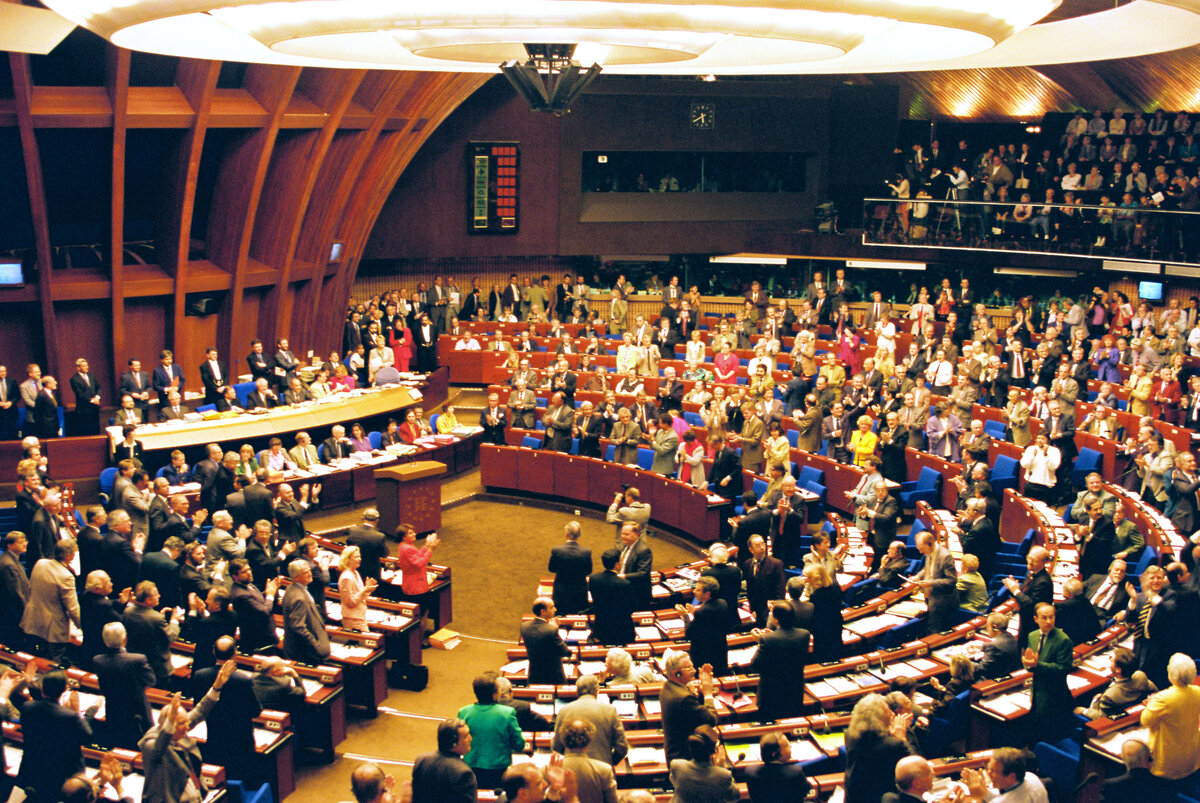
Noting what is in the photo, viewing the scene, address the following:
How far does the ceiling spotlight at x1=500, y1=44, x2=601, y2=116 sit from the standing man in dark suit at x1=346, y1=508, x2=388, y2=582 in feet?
13.9

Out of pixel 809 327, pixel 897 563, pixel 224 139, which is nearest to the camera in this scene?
pixel 897 563

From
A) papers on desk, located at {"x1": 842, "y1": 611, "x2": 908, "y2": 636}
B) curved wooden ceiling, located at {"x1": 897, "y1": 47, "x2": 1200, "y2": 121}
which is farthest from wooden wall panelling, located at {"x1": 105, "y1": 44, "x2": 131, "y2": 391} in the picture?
curved wooden ceiling, located at {"x1": 897, "y1": 47, "x2": 1200, "y2": 121}

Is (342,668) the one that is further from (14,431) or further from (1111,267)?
(1111,267)

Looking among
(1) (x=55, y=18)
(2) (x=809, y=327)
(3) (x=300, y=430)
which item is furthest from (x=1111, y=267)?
(1) (x=55, y=18)

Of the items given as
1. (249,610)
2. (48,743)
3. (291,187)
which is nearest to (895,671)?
(249,610)

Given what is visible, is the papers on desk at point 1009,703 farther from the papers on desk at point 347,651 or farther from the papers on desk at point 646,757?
the papers on desk at point 347,651

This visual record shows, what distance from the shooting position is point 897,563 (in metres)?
9.16

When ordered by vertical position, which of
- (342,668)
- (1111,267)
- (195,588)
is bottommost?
(342,668)

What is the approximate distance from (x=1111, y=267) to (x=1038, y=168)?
3020 millimetres

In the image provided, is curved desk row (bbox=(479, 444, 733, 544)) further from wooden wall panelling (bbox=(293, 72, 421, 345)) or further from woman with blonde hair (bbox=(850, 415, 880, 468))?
wooden wall panelling (bbox=(293, 72, 421, 345))

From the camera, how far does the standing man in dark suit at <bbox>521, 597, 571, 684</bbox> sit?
24.3 ft

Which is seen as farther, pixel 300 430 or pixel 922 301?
pixel 922 301

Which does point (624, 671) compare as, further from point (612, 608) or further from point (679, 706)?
point (612, 608)

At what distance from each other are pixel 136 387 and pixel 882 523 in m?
10.6
